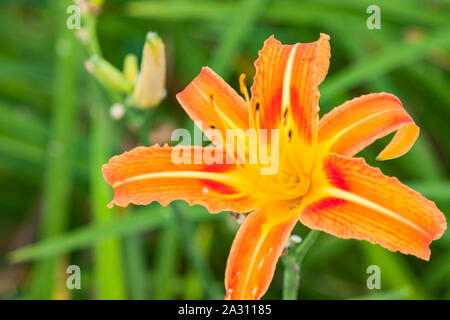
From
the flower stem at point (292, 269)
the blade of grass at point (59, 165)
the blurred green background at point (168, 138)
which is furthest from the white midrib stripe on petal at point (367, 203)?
the blade of grass at point (59, 165)

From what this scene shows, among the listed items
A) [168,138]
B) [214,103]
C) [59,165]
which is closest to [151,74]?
[214,103]

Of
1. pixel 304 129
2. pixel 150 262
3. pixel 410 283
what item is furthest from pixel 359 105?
pixel 150 262

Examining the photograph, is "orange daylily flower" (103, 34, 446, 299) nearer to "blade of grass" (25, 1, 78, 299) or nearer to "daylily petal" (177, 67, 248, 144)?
"daylily petal" (177, 67, 248, 144)

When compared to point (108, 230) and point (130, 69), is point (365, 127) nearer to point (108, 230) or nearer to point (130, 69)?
point (130, 69)

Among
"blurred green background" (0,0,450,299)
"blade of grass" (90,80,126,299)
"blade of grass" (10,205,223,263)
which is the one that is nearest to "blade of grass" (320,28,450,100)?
"blurred green background" (0,0,450,299)

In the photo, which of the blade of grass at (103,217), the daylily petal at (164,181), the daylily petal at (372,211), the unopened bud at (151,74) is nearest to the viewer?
the daylily petal at (372,211)

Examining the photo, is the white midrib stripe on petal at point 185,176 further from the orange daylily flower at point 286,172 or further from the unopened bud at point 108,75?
the unopened bud at point 108,75
